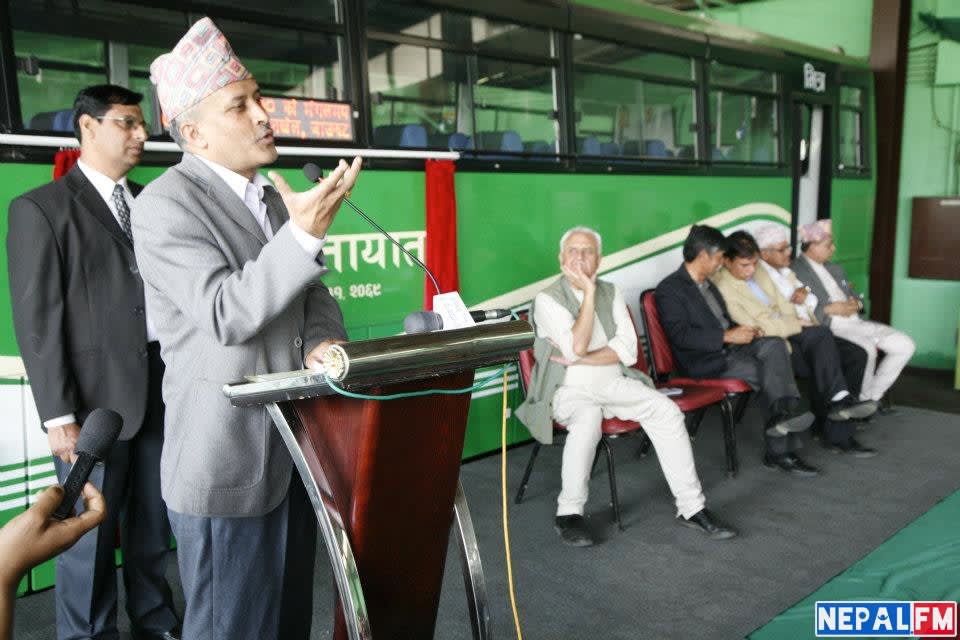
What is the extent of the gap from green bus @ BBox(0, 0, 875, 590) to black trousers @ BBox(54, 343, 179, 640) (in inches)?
22.5

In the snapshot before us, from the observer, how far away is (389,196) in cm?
373

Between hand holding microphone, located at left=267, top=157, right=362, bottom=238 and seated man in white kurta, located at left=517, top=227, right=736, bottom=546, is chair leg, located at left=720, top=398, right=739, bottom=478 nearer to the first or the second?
seated man in white kurta, located at left=517, top=227, right=736, bottom=546

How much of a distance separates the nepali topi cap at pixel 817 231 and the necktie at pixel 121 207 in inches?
175

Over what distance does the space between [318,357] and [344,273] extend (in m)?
2.20

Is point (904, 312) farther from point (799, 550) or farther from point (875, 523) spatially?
point (799, 550)

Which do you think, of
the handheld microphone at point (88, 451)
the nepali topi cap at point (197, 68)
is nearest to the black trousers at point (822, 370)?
the nepali topi cap at point (197, 68)

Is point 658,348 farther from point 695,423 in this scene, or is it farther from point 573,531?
point 573,531

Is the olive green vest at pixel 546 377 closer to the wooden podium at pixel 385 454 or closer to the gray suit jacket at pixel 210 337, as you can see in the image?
the wooden podium at pixel 385 454

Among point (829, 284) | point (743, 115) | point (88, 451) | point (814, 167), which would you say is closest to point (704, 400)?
point (829, 284)

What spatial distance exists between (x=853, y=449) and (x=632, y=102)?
2.36 metres

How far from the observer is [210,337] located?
1416mm

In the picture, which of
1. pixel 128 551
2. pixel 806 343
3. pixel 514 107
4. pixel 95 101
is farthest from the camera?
pixel 806 343

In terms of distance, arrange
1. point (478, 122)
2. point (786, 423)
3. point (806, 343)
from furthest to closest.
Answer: point (806, 343) → point (786, 423) → point (478, 122)

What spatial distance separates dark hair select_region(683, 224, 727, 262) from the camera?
14.2ft
